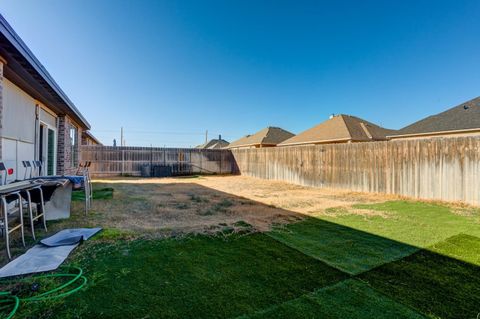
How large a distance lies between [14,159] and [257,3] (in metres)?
10.1

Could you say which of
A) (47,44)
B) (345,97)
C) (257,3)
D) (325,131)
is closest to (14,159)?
(47,44)

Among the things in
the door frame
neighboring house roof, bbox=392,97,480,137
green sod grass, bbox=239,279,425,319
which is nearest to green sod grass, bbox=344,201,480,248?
green sod grass, bbox=239,279,425,319

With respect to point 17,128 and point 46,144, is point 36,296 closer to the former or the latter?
point 17,128

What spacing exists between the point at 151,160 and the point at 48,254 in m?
13.9

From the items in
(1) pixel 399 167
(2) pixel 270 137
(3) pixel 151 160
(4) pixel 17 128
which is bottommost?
(1) pixel 399 167

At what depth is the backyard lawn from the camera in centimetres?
174

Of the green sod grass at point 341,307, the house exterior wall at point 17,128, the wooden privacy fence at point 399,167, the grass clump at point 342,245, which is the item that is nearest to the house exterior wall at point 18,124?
the house exterior wall at point 17,128

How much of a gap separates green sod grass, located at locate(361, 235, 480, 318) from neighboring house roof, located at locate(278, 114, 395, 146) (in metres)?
12.8

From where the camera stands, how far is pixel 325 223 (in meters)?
4.42

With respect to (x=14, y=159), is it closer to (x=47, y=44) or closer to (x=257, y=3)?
(x=47, y=44)

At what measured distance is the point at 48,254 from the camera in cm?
267

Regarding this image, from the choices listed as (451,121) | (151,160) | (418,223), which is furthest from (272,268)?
(151,160)

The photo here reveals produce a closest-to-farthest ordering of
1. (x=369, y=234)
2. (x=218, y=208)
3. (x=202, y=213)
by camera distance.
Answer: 1. (x=369, y=234)
2. (x=202, y=213)
3. (x=218, y=208)

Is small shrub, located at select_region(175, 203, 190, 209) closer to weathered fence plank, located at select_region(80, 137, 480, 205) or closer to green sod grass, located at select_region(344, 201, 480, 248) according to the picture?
green sod grass, located at select_region(344, 201, 480, 248)
